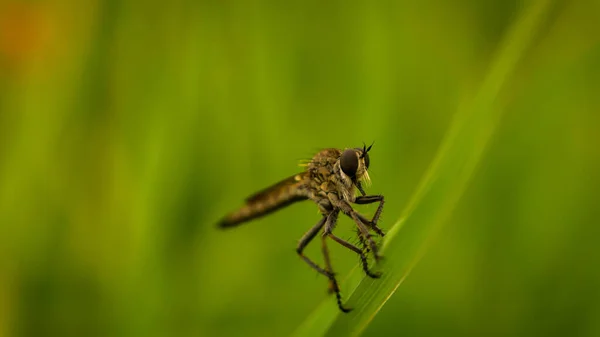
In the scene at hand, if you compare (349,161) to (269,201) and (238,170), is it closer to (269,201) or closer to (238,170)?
(269,201)

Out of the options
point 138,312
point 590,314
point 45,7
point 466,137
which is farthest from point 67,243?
Answer: point 590,314

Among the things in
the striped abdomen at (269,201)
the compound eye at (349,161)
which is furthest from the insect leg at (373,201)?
the striped abdomen at (269,201)

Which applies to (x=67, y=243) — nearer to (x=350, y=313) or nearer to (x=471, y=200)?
(x=350, y=313)

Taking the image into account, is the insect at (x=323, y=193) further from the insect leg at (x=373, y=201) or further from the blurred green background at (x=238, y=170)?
the blurred green background at (x=238, y=170)

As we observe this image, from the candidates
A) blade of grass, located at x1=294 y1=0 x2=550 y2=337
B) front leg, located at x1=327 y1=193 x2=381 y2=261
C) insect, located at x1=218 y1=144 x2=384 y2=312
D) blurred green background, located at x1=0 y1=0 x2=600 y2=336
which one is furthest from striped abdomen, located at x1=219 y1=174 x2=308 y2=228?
blade of grass, located at x1=294 y1=0 x2=550 y2=337

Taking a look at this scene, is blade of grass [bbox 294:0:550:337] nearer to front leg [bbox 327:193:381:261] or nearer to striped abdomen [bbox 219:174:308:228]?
front leg [bbox 327:193:381:261]

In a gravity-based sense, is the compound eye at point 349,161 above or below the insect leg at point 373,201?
above
